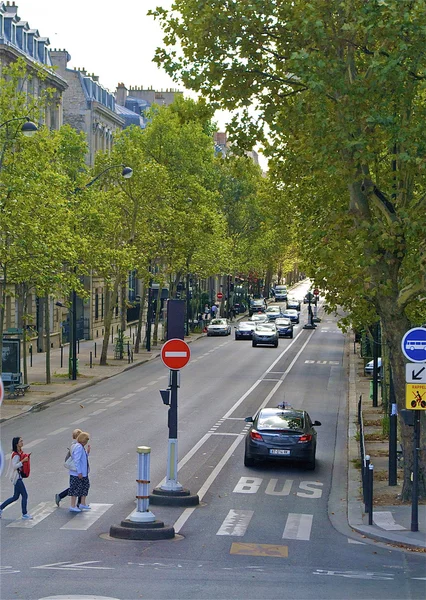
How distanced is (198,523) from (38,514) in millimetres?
2842

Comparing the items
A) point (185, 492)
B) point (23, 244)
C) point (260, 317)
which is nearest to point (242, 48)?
point (185, 492)

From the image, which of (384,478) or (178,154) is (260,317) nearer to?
(178,154)

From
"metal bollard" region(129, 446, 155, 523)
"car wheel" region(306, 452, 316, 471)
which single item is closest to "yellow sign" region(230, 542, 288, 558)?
"metal bollard" region(129, 446, 155, 523)

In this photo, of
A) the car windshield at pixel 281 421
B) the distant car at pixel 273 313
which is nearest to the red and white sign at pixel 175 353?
the car windshield at pixel 281 421

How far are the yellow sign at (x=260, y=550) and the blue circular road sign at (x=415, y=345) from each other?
3.92 m

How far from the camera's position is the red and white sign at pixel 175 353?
64.2 feet

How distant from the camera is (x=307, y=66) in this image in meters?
18.8

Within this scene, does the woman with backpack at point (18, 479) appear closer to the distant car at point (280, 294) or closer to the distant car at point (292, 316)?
the distant car at point (292, 316)

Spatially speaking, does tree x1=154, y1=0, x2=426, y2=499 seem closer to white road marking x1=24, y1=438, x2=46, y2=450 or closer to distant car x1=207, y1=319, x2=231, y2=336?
white road marking x1=24, y1=438, x2=46, y2=450

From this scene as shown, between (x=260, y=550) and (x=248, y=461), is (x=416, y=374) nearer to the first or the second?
(x=260, y=550)

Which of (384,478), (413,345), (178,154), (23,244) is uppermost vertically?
(178,154)

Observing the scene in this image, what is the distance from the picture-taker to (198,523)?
1794cm

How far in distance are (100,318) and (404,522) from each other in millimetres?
60956

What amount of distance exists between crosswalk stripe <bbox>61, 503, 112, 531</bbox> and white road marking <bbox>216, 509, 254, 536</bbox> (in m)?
2.20
